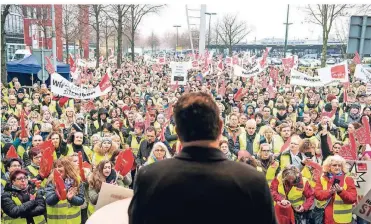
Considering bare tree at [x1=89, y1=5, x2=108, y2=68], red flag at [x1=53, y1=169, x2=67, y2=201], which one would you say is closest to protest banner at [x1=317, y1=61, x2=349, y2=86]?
red flag at [x1=53, y1=169, x2=67, y2=201]

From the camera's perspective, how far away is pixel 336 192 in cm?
354

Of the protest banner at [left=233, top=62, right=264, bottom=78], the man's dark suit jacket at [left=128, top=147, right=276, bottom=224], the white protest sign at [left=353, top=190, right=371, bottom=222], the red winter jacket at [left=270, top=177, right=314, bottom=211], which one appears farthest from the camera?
the protest banner at [left=233, top=62, right=264, bottom=78]

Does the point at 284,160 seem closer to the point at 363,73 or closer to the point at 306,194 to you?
the point at 306,194

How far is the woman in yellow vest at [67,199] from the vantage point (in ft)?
11.1

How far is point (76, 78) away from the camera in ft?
34.0

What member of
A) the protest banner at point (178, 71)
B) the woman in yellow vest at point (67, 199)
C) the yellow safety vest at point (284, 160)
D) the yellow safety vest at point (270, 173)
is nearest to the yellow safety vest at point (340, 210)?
the yellow safety vest at point (270, 173)

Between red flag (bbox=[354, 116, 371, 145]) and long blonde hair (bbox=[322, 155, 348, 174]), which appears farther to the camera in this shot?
red flag (bbox=[354, 116, 371, 145])

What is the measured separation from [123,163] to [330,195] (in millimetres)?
1845

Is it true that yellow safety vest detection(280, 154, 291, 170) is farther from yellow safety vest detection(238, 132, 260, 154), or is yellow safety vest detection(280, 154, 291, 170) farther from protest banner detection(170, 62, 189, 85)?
protest banner detection(170, 62, 189, 85)

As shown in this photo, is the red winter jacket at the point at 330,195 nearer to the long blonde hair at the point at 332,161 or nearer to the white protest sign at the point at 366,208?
the long blonde hair at the point at 332,161

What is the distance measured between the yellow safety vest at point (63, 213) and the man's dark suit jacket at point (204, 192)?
251 cm

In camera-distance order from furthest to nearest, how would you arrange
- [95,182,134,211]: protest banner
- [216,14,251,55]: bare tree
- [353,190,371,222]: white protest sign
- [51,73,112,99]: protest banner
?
1. [216,14,251,55]: bare tree
2. [51,73,112,99]: protest banner
3. [353,190,371,222]: white protest sign
4. [95,182,134,211]: protest banner

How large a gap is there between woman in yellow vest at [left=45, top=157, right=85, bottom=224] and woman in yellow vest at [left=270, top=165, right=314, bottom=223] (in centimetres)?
167

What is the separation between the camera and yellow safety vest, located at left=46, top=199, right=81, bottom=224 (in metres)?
3.46
